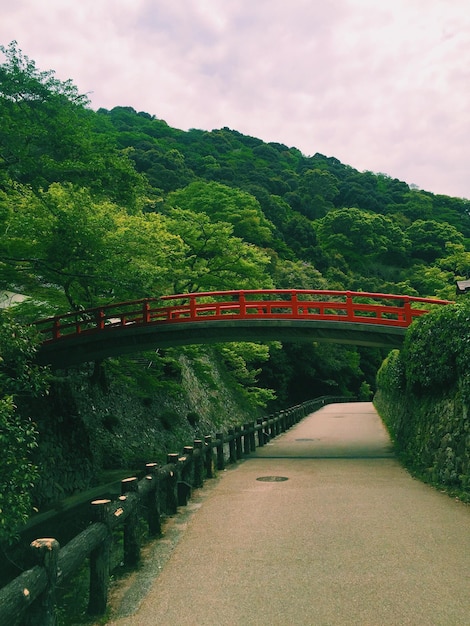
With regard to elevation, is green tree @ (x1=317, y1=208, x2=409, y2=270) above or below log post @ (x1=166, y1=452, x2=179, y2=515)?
above

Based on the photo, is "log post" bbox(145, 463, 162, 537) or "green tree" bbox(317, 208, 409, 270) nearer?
"log post" bbox(145, 463, 162, 537)

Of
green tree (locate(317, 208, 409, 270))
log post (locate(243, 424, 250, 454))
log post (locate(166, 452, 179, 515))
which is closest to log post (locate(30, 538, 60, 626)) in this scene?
log post (locate(166, 452, 179, 515))

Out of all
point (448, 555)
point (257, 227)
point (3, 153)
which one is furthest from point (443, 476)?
point (257, 227)

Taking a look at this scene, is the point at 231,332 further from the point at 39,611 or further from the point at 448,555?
the point at 39,611

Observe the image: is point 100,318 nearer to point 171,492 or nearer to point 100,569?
point 171,492

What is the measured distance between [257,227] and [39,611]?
135ft

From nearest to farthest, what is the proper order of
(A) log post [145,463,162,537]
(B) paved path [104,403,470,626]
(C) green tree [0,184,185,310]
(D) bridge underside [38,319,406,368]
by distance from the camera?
(B) paved path [104,403,470,626] → (A) log post [145,463,162,537] → (C) green tree [0,184,185,310] → (D) bridge underside [38,319,406,368]

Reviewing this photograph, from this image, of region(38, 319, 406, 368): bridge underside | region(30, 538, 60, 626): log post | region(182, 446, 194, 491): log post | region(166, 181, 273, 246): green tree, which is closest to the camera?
region(30, 538, 60, 626): log post

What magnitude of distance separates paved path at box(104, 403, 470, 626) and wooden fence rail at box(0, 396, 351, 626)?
29 centimetres

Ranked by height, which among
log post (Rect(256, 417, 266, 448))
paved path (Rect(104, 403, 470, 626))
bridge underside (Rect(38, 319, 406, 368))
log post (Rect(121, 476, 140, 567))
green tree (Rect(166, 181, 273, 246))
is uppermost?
green tree (Rect(166, 181, 273, 246))

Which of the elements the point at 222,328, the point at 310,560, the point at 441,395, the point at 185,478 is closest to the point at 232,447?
the point at 222,328

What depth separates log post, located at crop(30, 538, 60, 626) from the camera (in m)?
3.57

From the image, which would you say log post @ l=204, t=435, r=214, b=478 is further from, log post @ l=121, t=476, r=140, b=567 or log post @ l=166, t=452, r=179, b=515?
log post @ l=121, t=476, r=140, b=567

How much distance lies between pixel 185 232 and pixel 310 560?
55.8 ft
